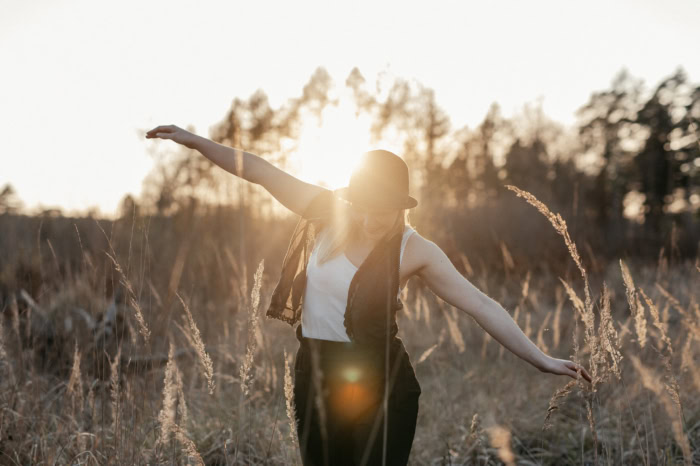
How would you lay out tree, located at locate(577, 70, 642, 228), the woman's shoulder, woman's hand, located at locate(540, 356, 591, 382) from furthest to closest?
tree, located at locate(577, 70, 642, 228)
the woman's shoulder
woman's hand, located at locate(540, 356, 591, 382)

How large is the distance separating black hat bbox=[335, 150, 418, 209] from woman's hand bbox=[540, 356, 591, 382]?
2.38 ft

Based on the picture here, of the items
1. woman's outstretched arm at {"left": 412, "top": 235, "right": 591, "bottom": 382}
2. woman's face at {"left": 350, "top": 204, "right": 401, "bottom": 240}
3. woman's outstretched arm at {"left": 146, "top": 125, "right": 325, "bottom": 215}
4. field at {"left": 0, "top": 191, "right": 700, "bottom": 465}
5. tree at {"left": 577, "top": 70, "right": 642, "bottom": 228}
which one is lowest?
field at {"left": 0, "top": 191, "right": 700, "bottom": 465}

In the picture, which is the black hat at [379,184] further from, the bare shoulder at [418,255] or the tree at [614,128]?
the tree at [614,128]

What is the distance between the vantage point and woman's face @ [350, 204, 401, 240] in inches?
77.8

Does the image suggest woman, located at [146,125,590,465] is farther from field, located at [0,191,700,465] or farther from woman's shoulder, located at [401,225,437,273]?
field, located at [0,191,700,465]

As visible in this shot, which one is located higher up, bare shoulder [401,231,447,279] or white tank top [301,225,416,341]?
bare shoulder [401,231,447,279]

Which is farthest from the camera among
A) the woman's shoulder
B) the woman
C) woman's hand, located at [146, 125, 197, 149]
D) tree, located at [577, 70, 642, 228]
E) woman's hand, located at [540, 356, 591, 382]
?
tree, located at [577, 70, 642, 228]

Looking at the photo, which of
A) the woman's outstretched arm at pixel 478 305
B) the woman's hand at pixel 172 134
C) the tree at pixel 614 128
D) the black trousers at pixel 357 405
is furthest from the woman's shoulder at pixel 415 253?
the tree at pixel 614 128

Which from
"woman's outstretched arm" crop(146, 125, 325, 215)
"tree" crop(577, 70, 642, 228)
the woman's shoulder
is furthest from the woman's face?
"tree" crop(577, 70, 642, 228)

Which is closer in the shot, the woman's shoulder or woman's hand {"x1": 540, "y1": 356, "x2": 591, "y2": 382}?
woman's hand {"x1": 540, "y1": 356, "x2": 591, "y2": 382}

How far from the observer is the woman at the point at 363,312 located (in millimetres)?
1978

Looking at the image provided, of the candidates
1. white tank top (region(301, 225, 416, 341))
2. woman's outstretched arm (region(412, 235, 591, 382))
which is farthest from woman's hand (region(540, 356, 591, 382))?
white tank top (region(301, 225, 416, 341))

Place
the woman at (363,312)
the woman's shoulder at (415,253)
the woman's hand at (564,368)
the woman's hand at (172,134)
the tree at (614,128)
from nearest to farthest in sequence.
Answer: the woman's hand at (564,368) → the woman at (363,312) → the woman's shoulder at (415,253) → the woman's hand at (172,134) → the tree at (614,128)

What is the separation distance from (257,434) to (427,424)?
1.25 metres
